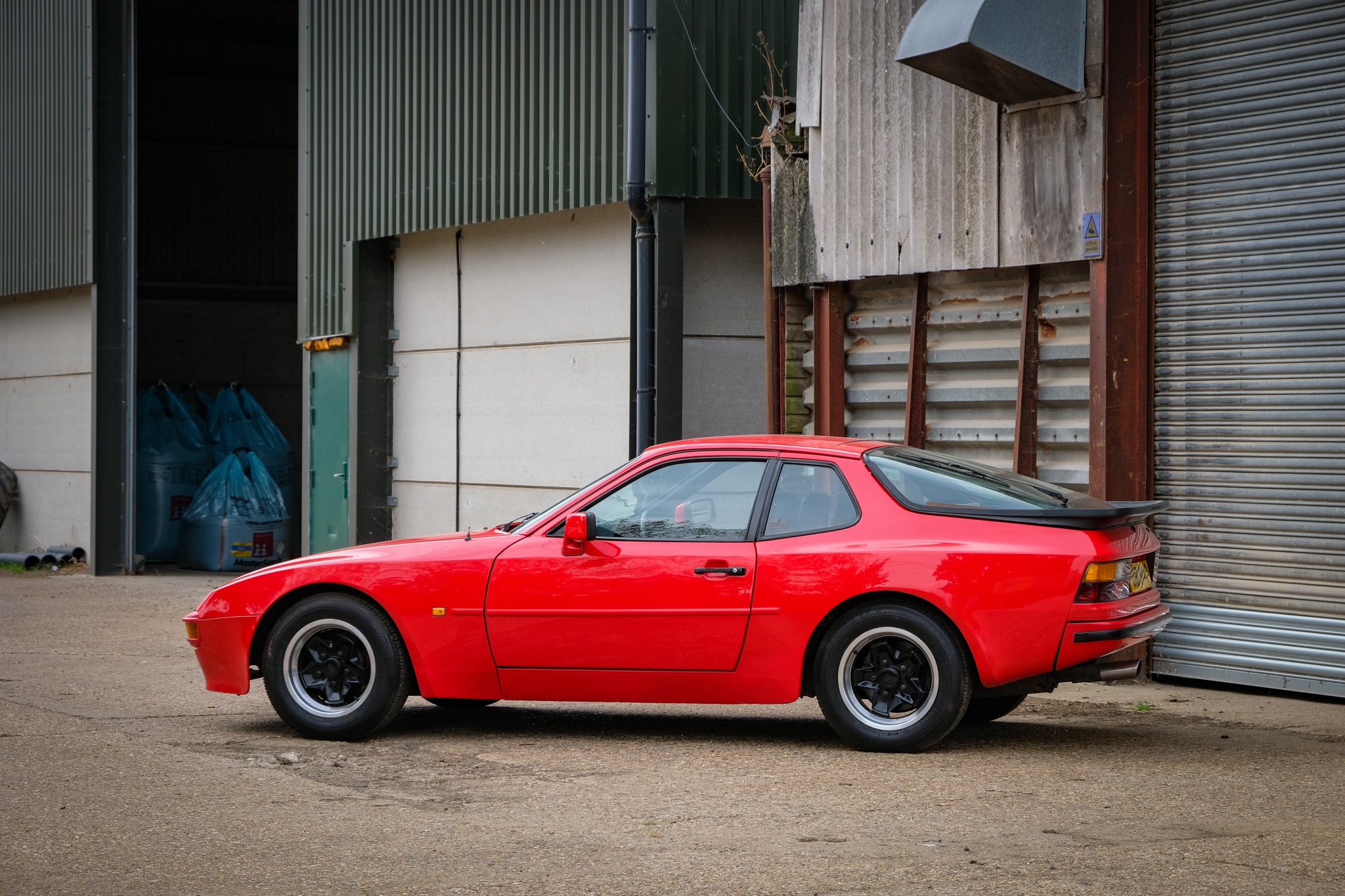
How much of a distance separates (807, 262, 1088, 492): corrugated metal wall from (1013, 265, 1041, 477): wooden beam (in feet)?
0.15

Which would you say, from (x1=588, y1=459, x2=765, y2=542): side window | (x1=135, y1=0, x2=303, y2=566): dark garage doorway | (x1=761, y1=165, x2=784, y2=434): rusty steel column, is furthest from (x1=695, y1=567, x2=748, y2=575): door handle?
(x1=135, y1=0, x2=303, y2=566): dark garage doorway

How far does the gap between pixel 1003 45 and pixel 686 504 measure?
12.3ft

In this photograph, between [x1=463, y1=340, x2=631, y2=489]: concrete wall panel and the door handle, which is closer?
the door handle

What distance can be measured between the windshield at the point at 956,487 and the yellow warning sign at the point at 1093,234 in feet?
8.42

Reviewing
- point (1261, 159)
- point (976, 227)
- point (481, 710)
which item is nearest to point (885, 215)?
point (976, 227)

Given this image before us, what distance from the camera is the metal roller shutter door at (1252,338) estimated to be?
8.47 m

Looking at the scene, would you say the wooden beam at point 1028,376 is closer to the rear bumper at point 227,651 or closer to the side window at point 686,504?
the side window at point 686,504

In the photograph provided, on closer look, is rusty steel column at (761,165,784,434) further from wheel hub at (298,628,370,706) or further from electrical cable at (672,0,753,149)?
wheel hub at (298,628,370,706)

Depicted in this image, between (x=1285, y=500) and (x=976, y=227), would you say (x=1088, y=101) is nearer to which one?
(x=976, y=227)

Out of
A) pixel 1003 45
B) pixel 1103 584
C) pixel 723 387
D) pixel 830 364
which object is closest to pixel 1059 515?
pixel 1103 584

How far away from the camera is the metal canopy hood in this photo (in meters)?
8.88

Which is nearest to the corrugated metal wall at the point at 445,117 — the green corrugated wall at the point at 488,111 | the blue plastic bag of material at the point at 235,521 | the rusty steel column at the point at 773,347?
the green corrugated wall at the point at 488,111

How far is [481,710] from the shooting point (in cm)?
801

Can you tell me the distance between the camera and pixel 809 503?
6.82m
